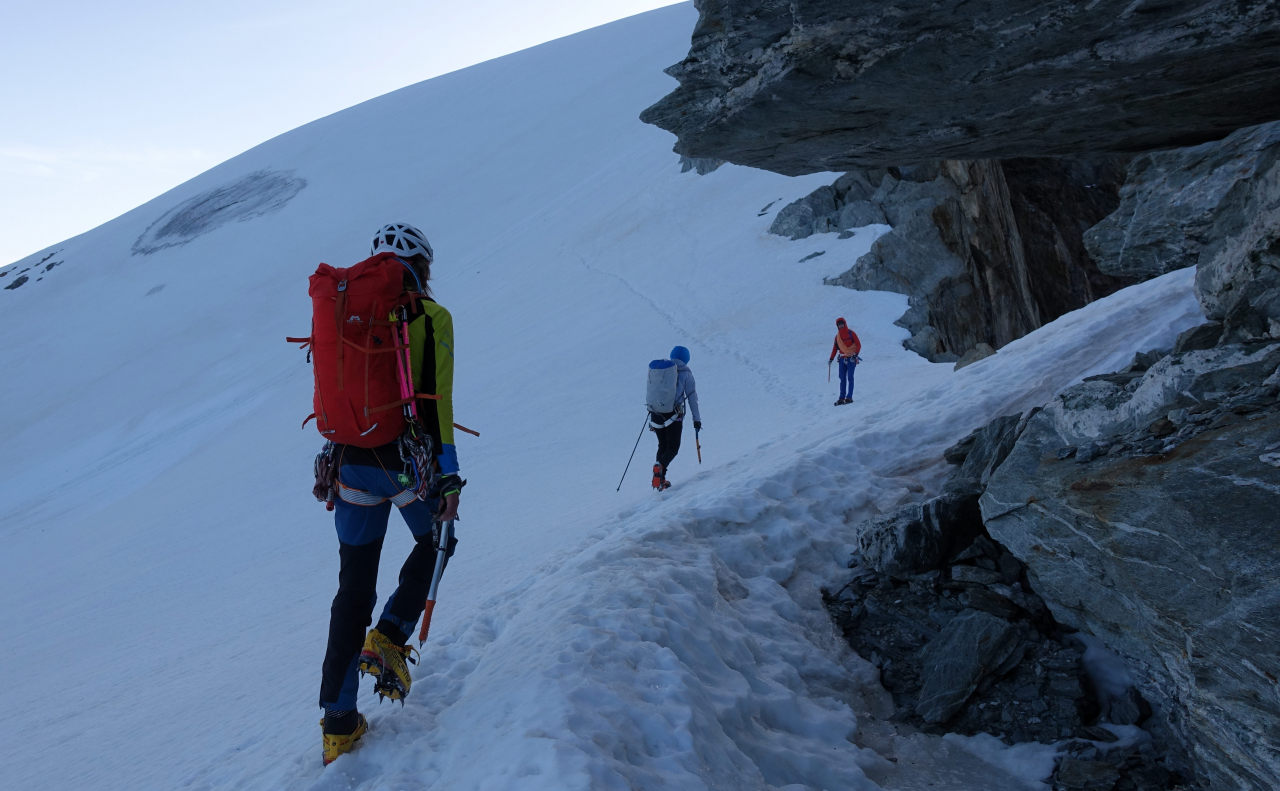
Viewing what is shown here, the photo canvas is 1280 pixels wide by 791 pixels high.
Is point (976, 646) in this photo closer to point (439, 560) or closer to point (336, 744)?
point (439, 560)

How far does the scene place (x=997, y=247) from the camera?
2508 cm

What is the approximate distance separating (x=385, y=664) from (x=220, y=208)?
188 ft

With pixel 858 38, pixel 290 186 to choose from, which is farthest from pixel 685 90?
pixel 290 186

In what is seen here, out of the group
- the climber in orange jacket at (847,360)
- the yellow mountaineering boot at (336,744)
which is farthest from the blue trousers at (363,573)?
the climber in orange jacket at (847,360)

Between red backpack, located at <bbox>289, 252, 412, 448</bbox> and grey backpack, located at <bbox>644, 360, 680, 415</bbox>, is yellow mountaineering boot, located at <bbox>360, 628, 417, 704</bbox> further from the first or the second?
grey backpack, located at <bbox>644, 360, 680, 415</bbox>

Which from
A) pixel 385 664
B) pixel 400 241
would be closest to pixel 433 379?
pixel 400 241

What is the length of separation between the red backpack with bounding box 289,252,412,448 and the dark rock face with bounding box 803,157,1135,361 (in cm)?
2202

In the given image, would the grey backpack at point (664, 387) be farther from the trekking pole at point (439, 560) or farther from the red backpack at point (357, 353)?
the red backpack at point (357, 353)

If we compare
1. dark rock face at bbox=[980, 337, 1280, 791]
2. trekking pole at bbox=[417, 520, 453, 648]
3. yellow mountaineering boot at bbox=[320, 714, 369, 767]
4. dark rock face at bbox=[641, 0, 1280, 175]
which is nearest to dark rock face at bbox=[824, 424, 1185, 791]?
dark rock face at bbox=[980, 337, 1280, 791]

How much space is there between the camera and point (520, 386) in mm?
21719

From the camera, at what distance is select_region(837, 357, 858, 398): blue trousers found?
51.2 feet

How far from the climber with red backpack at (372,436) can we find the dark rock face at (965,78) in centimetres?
238

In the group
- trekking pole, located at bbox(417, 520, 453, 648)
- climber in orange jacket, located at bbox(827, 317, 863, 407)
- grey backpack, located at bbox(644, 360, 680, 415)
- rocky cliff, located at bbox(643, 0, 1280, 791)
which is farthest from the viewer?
climber in orange jacket, located at bbox(827, 317, 863, 407)

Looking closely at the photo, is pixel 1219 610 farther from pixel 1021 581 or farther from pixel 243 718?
pixel 243 718
